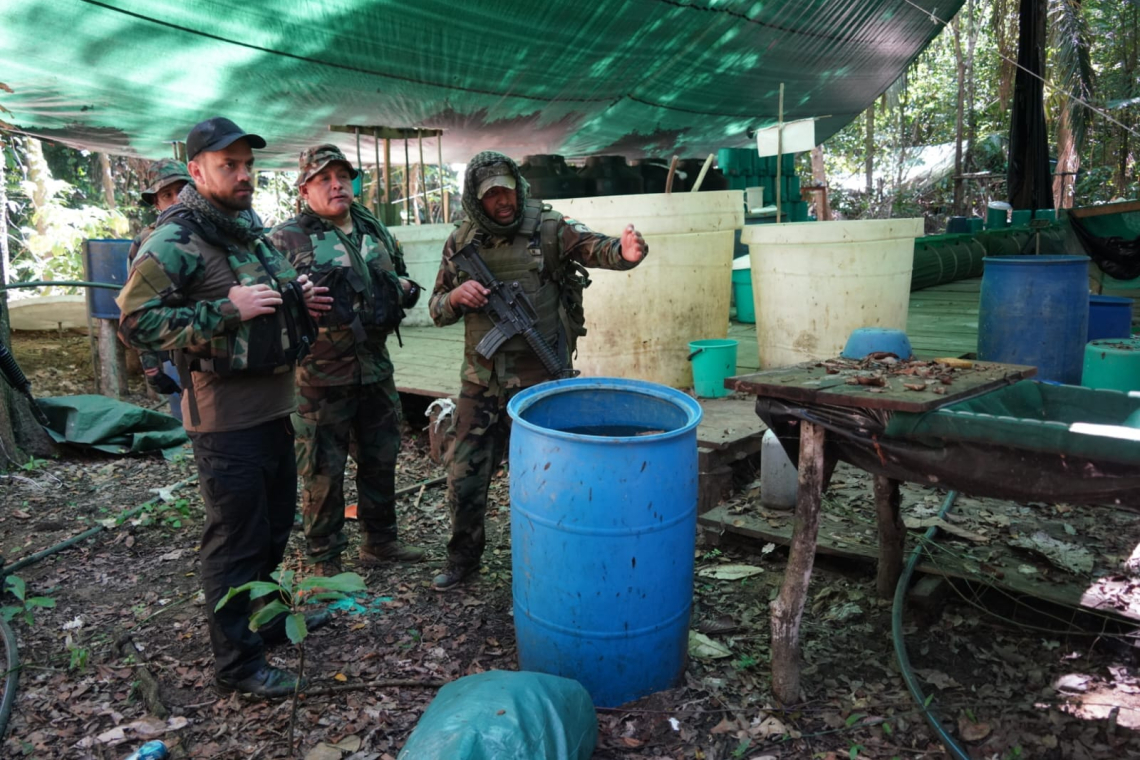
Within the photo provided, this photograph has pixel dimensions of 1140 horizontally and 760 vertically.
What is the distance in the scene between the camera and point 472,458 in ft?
11.5

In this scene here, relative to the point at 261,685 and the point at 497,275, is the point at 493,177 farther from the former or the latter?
the point at 261,685

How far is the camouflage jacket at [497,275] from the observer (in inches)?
138

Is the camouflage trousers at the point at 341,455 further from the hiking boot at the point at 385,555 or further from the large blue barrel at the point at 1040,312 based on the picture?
the large blue barrel at the point at 1040,312

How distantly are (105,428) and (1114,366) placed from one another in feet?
21.3

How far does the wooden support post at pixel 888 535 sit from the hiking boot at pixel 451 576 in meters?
1.78

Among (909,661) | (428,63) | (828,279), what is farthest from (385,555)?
(428,63)

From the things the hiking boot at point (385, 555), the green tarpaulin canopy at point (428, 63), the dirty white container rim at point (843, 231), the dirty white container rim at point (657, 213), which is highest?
the green tarpaulin canopy at point (428, 63)

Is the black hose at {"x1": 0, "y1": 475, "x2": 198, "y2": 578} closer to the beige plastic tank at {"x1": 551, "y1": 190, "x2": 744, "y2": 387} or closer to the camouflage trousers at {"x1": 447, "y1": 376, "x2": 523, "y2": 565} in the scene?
the camouflage trousers at {"x1": 447, "y1": 376, "x2": 523, "y2": 565}

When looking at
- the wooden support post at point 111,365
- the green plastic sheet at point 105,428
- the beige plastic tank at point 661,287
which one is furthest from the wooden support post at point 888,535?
the wooden support post at point 111,365

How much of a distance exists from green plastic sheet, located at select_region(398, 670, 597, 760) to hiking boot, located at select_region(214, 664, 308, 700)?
35.4 inches

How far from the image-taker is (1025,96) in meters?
8.89

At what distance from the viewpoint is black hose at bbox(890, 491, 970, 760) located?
2299mm

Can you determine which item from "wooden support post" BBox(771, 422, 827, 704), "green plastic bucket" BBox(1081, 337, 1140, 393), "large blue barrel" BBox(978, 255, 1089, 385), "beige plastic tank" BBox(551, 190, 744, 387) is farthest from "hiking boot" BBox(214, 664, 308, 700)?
"large blue barrel" BBox(978, 255, 1089, 385)

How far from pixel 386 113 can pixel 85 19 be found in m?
2.64
